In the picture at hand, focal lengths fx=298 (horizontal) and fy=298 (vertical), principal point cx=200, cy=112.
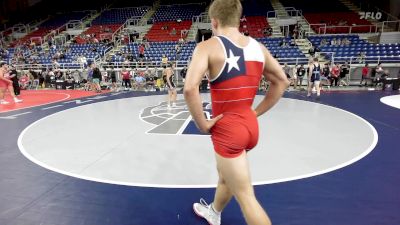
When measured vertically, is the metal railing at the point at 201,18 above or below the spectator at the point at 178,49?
above

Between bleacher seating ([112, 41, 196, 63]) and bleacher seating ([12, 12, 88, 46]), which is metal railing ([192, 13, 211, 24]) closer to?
bleacher seating ([112, 41, 196, 63])

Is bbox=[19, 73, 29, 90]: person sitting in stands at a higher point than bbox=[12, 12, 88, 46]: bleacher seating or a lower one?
lower

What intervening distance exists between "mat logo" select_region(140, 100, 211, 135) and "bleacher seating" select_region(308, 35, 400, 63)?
11.7 meters

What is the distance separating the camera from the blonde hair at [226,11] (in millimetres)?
1939

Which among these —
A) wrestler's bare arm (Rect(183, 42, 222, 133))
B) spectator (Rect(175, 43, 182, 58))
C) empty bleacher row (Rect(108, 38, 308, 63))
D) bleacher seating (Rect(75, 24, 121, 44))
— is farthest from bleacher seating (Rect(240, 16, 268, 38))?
wrestler's bare arm (Rect(183, 42, 222, 133))

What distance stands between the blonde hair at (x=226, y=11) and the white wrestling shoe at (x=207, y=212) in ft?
6.15

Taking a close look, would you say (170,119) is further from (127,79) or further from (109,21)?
(109,21)

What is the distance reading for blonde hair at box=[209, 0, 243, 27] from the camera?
76.4 inches

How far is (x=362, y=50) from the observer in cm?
1775

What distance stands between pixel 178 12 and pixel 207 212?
28.0m

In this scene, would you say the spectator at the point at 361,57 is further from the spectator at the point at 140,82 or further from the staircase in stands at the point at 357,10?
the spectator at the point at 140,82

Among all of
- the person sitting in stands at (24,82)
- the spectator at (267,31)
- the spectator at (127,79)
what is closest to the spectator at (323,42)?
the spectator at (267,31)

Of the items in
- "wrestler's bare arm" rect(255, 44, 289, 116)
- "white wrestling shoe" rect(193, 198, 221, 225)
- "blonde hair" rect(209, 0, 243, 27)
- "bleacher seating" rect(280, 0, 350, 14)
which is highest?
"bleacher seating" rect(280, 0, 350, 14)

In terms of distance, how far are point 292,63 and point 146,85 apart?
8.62m
